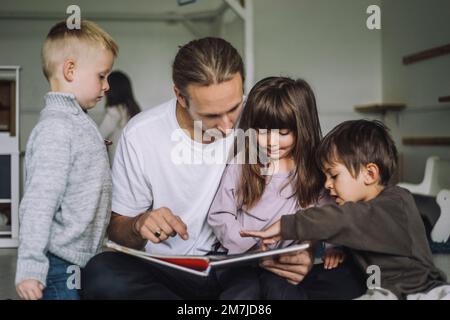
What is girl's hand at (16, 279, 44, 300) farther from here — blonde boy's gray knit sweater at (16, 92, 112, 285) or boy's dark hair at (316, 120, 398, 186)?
boy's dark hair at (316, 120, 398, 186)

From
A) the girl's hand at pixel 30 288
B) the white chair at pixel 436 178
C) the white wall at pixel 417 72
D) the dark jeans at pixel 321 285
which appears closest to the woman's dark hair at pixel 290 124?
the dark jeans at pixel 321 285

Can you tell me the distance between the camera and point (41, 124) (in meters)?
1.02

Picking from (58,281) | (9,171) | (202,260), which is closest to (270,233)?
(202,260)

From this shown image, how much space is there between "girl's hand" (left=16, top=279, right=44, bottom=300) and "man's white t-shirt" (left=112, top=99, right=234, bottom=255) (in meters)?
0.27

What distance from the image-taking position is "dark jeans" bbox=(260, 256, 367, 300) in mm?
1006

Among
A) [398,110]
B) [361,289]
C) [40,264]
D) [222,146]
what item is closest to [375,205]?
[361,289]

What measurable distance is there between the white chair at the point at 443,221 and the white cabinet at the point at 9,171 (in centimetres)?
176

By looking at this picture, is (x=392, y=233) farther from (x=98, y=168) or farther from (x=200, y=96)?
(x=98, y=168)

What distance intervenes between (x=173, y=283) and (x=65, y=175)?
0.91 feet

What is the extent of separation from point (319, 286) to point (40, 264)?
20.2 inches

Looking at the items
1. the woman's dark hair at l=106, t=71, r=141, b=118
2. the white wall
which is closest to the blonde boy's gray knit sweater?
the woman's dark hair at l=106, t=71, r=141, b=118

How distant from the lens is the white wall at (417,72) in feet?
8.32

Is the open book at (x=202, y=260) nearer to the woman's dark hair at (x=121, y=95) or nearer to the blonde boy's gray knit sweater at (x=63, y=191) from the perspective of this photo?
the blonde boy's gray knit sweater at (x=63, y=191)

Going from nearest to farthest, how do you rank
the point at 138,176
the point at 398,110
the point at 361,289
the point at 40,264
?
the point at 40,264 → the point at 361,289 → the point at 138,176 → the point at 398,110
